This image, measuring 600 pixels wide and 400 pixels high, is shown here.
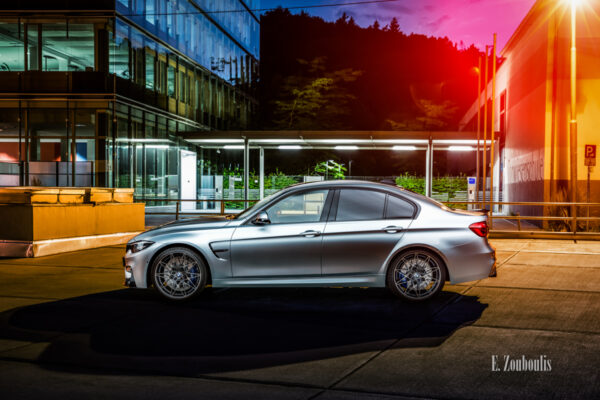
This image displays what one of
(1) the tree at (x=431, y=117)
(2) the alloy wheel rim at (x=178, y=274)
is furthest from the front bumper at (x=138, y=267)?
(1) the tree at (x=431, y=117)

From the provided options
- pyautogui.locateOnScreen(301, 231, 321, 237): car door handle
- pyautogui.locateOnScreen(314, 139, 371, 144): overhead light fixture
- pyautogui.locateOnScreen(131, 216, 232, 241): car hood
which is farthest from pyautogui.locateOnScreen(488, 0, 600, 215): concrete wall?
pyautogui.locateOnScreen(131, 216, 232, 241): car hood

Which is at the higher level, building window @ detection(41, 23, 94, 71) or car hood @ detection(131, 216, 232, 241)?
building window @ detection(41, 23, 94, 71)

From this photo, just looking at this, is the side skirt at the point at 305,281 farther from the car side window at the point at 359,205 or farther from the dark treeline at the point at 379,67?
the dark treeline at the point at 379,67

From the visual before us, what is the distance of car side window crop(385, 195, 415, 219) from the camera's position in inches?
348

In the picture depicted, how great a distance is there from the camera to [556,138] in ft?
87.2

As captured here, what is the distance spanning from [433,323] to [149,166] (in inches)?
1020

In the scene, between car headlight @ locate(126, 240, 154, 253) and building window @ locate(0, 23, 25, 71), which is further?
building window @ locate(0, 23, 25, 71)

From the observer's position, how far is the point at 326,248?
28.2 feet

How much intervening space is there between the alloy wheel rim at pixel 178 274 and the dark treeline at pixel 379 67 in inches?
1944

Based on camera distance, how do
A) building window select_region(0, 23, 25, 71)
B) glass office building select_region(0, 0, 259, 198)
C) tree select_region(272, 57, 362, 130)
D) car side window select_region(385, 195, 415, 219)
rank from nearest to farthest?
car side window select_region(385, 195, 415, 219)
glass office building select_region(0, 0, 259, 198)
building window select_region(0, 23, 25, 71)
tree select_region(272, 57, 362, 130)

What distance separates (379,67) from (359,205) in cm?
10193

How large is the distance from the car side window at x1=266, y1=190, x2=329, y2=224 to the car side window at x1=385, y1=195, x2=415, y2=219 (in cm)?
85

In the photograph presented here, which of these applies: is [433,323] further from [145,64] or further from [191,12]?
[191,12]

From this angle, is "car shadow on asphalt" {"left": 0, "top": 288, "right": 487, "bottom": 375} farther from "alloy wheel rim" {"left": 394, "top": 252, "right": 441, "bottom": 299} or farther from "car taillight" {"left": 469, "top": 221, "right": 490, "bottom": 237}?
"car taillight" {"left": 469, "top": 221, "right": 490, "bottom": 237}
